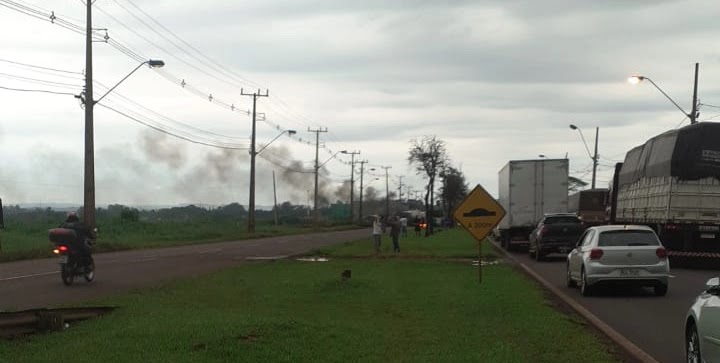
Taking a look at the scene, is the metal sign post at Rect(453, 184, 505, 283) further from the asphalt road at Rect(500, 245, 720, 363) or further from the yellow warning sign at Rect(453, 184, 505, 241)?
the asphalt road at Rect(500, 245, 720, 363)

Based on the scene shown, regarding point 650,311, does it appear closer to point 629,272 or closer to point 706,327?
point 629,272

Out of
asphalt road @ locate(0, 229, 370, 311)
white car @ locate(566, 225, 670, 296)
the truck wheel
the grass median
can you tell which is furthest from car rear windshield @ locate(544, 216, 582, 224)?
the truck wheel

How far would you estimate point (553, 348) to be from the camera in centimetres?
998

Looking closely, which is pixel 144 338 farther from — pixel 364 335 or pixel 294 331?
pixel 364 335

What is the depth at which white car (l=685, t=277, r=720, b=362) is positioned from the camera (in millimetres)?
7492

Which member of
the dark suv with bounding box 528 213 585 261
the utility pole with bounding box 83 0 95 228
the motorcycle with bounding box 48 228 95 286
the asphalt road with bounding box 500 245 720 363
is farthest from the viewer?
the utility pole with bounding box 83 0 95 228

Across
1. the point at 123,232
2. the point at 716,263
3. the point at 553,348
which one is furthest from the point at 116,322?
the point at 123,232

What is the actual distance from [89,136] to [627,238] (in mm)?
24859

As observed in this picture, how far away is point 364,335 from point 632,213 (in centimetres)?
2228

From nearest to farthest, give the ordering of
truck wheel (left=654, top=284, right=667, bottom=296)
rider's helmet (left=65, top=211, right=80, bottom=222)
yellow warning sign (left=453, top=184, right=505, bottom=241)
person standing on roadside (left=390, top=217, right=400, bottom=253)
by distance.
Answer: truck wheel (left=654, top=284, right=667, bottom=296) → yellow warning sign (left=453, top=184, right=505, bottom=241) → rider's helmet (left=65, top=211, right=80, bottom=222) → person standing on roadside (left=390, top=217, right=400, bottom=253)

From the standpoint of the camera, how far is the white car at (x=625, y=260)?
1714 cm

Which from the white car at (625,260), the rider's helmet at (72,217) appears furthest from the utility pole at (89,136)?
the white car at (625,260)

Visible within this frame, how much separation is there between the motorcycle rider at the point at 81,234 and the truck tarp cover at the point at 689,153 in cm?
1731

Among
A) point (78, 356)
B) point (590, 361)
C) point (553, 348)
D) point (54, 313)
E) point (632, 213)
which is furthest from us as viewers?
point (632, 213)
